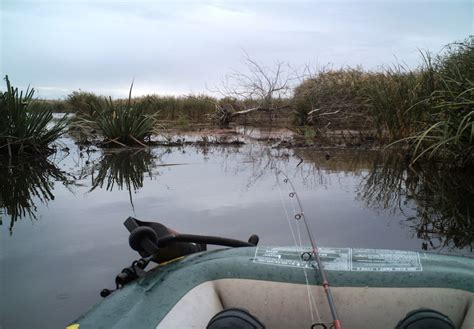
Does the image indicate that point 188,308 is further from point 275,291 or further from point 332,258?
point 332,258

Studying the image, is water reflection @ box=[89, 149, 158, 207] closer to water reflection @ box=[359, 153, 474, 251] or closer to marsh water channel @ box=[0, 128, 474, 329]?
marsh water channel @ box=[0, 128, 474, 329]

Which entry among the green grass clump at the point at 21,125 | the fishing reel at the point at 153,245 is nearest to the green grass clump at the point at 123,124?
the green grass clump at the point at 21,125

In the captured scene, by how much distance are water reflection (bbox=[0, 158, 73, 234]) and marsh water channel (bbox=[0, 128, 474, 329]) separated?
0.6 inches

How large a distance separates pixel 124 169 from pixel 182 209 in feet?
10.6

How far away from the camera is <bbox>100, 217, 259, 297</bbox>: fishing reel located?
211cm

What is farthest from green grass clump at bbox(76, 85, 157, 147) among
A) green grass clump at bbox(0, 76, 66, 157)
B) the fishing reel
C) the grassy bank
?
the fishing reel

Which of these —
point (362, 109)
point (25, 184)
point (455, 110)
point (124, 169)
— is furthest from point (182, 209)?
point (362, 109)

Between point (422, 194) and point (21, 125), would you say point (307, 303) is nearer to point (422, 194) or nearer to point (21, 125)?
point (422, 194)

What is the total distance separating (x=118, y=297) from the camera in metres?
1.92

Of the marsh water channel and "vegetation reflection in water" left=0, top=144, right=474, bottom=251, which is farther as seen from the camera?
"vegetation reflection in water" left=0, top=144, right=474, bottom=251

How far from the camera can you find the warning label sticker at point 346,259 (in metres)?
2.11

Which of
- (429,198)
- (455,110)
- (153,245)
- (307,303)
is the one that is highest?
(455,110)

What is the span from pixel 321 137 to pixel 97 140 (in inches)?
236

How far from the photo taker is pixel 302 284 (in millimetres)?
2088
